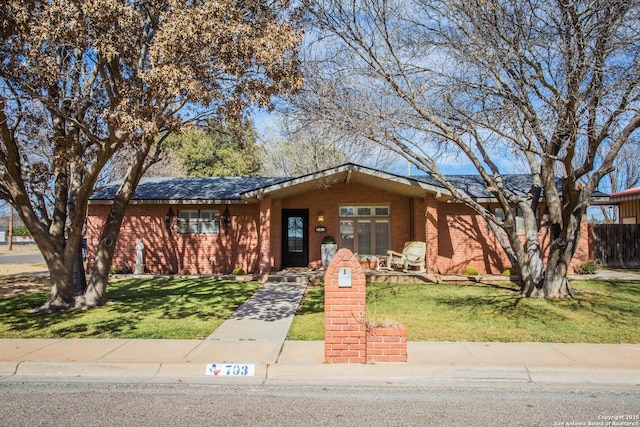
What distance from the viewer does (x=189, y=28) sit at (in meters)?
7.82

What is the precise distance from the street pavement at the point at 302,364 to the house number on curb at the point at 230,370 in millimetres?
13

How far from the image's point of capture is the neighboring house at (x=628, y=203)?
22.3 meters

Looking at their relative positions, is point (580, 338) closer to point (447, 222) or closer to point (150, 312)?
point (150, 312)

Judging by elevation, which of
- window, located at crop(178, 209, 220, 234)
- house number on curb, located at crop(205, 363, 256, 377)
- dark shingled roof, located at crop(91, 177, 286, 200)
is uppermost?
dark shingled roof, located at crop(91, 177, 286, 200)

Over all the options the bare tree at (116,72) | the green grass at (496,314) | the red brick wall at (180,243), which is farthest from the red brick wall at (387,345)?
the red brick wall at (180,243)

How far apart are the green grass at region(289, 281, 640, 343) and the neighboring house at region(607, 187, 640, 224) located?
37.3ft

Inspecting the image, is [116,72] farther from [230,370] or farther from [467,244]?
[467,244]

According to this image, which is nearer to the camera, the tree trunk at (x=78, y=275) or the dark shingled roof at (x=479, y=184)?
the tree trunk at (x=78, y=275)

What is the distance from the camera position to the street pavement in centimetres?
570

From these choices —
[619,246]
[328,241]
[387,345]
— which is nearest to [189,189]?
[328,241]

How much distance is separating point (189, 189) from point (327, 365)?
13.3m

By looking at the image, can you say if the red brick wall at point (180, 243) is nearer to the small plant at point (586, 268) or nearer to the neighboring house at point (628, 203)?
the small plant at point (586, 268)

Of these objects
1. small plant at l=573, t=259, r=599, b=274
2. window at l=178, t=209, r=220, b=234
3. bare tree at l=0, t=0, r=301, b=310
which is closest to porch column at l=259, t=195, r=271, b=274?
window at l=178, t=209, r=220, b=234

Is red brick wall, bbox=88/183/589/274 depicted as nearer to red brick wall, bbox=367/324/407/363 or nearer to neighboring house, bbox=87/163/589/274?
neighboring house, bbox=87/163/589/274
